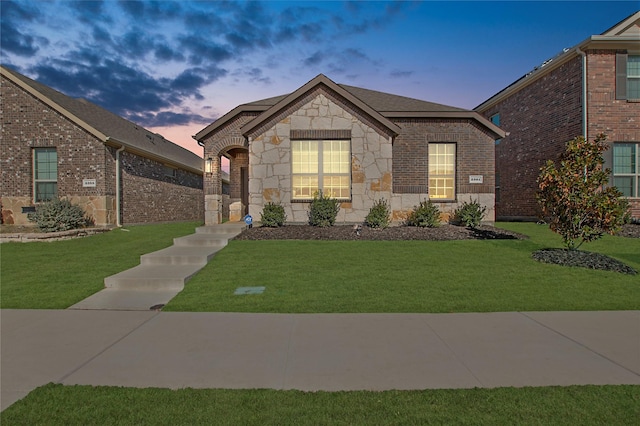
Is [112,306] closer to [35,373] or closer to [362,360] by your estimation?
[35,373]

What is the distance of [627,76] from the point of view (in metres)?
15.0

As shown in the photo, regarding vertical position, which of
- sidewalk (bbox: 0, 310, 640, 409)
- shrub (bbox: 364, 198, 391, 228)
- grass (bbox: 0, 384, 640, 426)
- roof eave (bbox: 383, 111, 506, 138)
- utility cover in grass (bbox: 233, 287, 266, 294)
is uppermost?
roof eave (bbox: 383, 111, 506, 138)

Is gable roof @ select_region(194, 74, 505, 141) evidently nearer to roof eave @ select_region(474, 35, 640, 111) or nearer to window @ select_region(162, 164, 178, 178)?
roof eave @ select_region(474, 35, 640, 111)

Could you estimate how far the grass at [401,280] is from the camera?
573 centimetres

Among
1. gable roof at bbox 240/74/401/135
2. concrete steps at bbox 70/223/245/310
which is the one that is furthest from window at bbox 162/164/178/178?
concrete steps at bbox 70/223/245/310

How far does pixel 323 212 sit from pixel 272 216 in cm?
186

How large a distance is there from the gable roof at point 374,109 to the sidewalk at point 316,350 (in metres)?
9.43

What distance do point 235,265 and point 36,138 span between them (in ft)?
45.0

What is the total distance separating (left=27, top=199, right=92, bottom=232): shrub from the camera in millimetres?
13648

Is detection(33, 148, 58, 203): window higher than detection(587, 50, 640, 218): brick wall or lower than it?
lower

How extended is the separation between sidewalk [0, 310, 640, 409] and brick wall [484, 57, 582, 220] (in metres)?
13.7

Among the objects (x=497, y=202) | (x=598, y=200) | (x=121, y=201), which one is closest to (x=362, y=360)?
(x=598, y=200)

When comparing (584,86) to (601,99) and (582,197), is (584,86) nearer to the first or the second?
(601,99)

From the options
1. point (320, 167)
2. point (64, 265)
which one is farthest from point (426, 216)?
point (64, 265)
